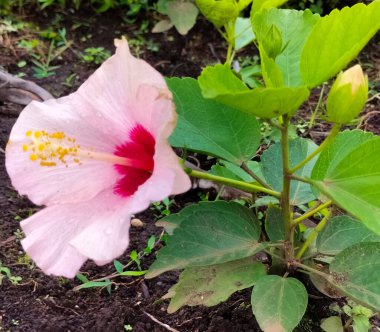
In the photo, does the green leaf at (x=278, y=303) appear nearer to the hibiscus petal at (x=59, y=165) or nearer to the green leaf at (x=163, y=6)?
the hibiscus petal at (x=59, y=165)

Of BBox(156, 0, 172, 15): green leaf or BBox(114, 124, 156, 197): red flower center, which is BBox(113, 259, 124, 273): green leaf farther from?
BBox(156, 0, 172, 15): green leaf

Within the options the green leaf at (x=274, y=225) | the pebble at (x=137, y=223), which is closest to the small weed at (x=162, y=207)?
the pebble at (x=137, y=223)

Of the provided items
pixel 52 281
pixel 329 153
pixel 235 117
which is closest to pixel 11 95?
pixel 52 281

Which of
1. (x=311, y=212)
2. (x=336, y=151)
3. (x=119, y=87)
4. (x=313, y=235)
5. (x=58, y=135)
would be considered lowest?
(x=313, y=235)

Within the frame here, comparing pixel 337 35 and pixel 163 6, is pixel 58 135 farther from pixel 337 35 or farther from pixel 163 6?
pixel 163 6

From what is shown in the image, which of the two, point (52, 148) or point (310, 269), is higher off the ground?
point (52, 148)

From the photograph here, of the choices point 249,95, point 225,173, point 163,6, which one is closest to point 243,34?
point 163,6

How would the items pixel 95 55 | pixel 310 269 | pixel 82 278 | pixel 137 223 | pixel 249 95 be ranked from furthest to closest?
pixel 95 55 < pixel 137 223 < pixel 82 278 < pixel 310 269 < pixel 249 95
